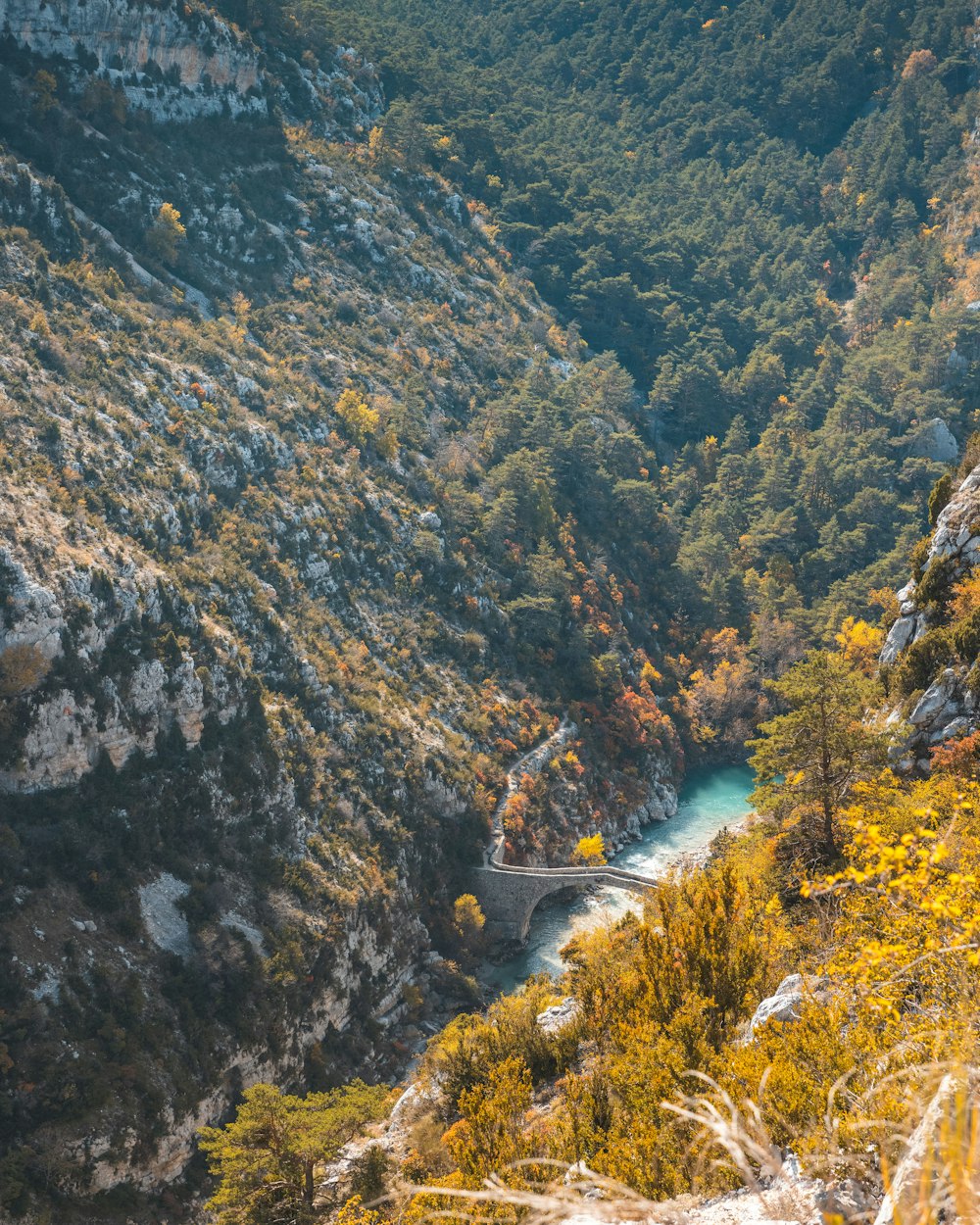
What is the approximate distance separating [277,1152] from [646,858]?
121ft

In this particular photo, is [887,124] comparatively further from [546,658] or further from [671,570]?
[546,658]

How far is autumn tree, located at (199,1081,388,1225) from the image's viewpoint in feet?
71.3

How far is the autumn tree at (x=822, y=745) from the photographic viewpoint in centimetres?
2105

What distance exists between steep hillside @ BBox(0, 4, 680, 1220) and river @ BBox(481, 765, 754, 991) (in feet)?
9.95

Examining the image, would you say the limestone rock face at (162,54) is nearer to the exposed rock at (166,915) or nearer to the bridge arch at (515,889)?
the exposed rock at (166,915)

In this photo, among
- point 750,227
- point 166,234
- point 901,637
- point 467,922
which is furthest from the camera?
point 750,227

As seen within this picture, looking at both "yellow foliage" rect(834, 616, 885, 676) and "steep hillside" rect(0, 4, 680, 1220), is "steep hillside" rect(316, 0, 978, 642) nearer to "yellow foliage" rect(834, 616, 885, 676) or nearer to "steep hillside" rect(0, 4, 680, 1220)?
"yellow foliage" rect(834, 616, 885, 676)

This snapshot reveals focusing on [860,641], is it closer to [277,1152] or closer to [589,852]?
[589,852]

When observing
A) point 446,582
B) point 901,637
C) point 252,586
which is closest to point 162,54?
point 446,582

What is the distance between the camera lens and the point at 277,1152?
74.5 feet

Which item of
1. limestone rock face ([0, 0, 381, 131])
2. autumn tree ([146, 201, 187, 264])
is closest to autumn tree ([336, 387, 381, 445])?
autumn tree ([146, 201, 187, 264])

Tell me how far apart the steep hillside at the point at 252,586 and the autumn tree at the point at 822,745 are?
2346 cm

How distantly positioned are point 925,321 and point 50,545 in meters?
90.5

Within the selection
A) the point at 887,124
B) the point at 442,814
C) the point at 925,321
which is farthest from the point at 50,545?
the point at 887,124
